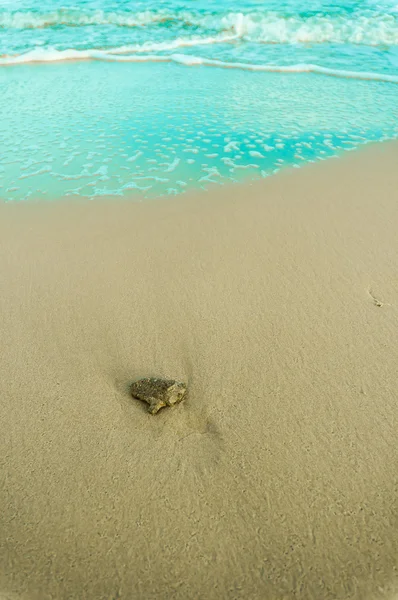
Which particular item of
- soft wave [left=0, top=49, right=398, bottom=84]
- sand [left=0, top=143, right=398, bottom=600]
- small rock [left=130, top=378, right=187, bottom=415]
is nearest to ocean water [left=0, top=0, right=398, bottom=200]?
soft wave [left=0, top=49, right=398, bottom=84]

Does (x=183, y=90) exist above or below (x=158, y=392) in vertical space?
above

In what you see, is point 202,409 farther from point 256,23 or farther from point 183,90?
point 256,23

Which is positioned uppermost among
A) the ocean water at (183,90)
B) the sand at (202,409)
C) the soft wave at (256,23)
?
the soft wave at (256,23)

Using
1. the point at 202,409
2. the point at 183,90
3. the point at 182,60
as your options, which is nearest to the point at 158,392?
the point at 202,409

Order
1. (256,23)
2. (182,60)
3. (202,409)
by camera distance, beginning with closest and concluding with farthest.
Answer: (202,409) < (182,60) < (256,23)

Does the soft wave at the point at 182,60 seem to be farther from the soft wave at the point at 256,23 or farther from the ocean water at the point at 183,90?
the soft wave at the point at 256,23

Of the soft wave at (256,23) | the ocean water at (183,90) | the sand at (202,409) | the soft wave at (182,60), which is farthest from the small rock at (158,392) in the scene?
the soft wave at (256,23)

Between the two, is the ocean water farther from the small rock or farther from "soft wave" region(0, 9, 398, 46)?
the small rock
